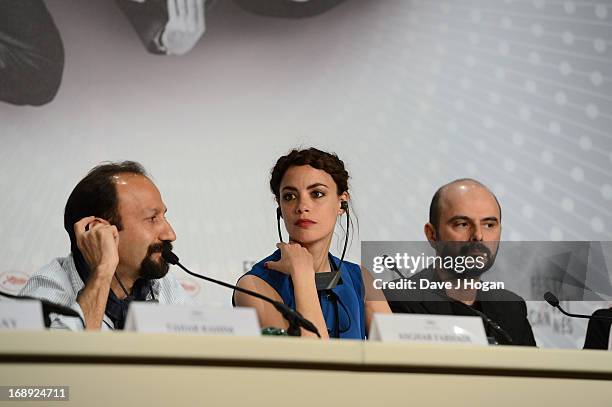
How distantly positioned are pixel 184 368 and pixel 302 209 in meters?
0.99

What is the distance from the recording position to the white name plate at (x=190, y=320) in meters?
1.32

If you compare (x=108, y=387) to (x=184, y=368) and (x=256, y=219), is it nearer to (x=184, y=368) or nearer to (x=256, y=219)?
(x=184, y=368)

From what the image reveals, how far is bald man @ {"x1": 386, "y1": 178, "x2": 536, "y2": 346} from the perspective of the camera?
2.08m

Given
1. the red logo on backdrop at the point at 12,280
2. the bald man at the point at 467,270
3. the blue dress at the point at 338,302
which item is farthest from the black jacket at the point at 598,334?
the red logo on backdrop at the point at 12,280

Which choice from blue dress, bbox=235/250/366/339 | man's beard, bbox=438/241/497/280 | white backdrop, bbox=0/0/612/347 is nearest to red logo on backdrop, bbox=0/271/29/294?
white backdrop, bbox=0/0/612/347

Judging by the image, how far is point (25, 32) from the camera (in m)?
2.72

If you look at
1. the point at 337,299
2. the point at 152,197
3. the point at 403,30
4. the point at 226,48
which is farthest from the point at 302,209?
the point at 403,30

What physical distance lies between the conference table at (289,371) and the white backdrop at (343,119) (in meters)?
1.28

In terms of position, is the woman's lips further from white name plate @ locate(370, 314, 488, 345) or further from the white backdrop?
white name plate @ locate(370, 314, 488, 345)

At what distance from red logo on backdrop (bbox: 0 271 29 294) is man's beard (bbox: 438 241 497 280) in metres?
1.28

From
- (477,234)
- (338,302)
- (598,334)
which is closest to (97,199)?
(338,302)

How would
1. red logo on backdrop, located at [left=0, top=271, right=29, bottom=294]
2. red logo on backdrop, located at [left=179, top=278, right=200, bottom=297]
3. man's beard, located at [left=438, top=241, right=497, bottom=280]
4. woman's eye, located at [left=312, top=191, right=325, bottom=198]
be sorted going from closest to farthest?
man's beard, located at [left=438, top=241, right=497, bottom=280] < woman's eye, located at [left=312, top=191, right=325, bottom=198] < red logo on backdrop, located at [left=0, top=271, right=29, bottom=294] < red logo on backdrop, located at [left=179, top=278, right=200, bottom=297]

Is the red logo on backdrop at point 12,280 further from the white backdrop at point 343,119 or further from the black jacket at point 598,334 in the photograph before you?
the black jacket at point 598,334

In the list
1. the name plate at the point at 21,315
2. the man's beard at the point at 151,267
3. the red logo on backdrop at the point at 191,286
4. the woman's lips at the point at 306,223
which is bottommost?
the name plate at the point at 21,315
